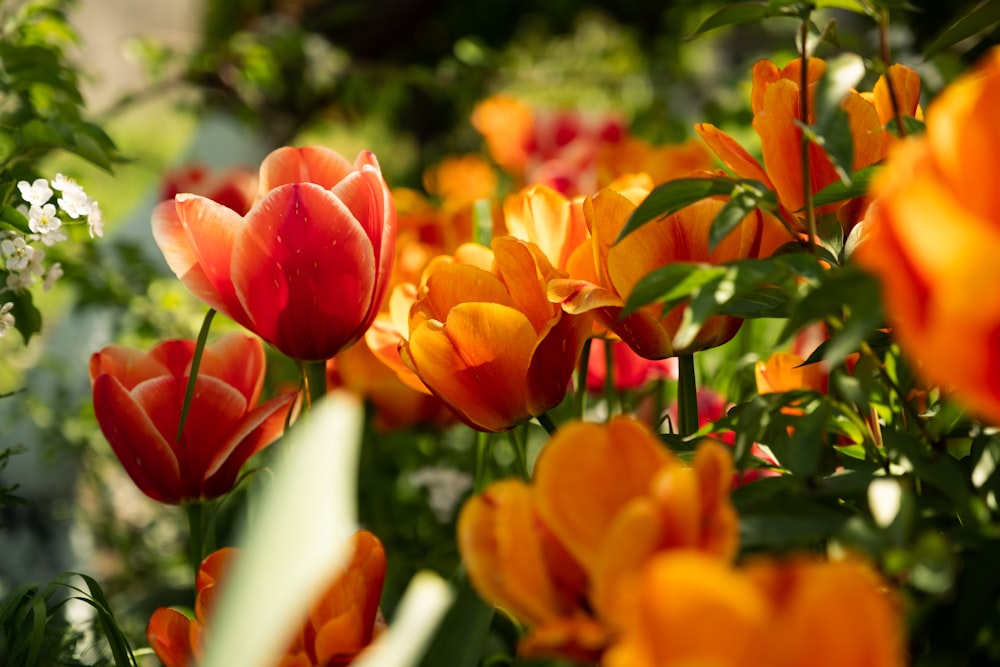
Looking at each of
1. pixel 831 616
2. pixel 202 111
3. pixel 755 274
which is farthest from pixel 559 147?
pixel 831 616

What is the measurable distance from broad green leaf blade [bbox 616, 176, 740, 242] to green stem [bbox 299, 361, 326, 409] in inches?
8.2

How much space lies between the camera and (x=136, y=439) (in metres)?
0.46

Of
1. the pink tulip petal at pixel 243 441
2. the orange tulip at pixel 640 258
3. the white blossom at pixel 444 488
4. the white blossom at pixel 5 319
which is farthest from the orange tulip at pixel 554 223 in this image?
the white blossom at pixel 444 488

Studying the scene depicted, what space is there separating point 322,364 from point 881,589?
0.28 meters

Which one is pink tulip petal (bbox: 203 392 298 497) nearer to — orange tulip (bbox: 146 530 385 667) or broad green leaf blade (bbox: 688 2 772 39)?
orange tulip (bbox: 146 530 385 667)

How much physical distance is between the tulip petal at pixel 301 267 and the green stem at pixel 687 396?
141mm

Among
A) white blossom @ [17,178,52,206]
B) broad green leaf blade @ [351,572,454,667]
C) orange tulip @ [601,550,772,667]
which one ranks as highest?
orange tulip @ [601,550,772,667]

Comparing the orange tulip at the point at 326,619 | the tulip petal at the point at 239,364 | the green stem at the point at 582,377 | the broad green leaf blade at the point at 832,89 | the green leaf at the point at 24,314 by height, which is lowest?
the green stem at the point at 582,377

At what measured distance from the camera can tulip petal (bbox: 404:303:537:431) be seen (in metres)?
0.40

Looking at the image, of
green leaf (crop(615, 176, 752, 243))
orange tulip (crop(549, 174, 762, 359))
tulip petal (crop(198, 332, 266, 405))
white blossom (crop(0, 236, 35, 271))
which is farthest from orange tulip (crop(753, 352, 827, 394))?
white blossom (crop(0, 236, 35, 271))

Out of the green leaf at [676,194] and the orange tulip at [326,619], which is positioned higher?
the green leaf at [676,194]

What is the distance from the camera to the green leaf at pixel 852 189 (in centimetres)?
34

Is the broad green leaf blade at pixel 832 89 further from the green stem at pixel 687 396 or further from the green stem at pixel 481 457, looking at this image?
the green stem at pixel 481 457

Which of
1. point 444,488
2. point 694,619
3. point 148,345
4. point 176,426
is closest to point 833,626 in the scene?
point 694,619
